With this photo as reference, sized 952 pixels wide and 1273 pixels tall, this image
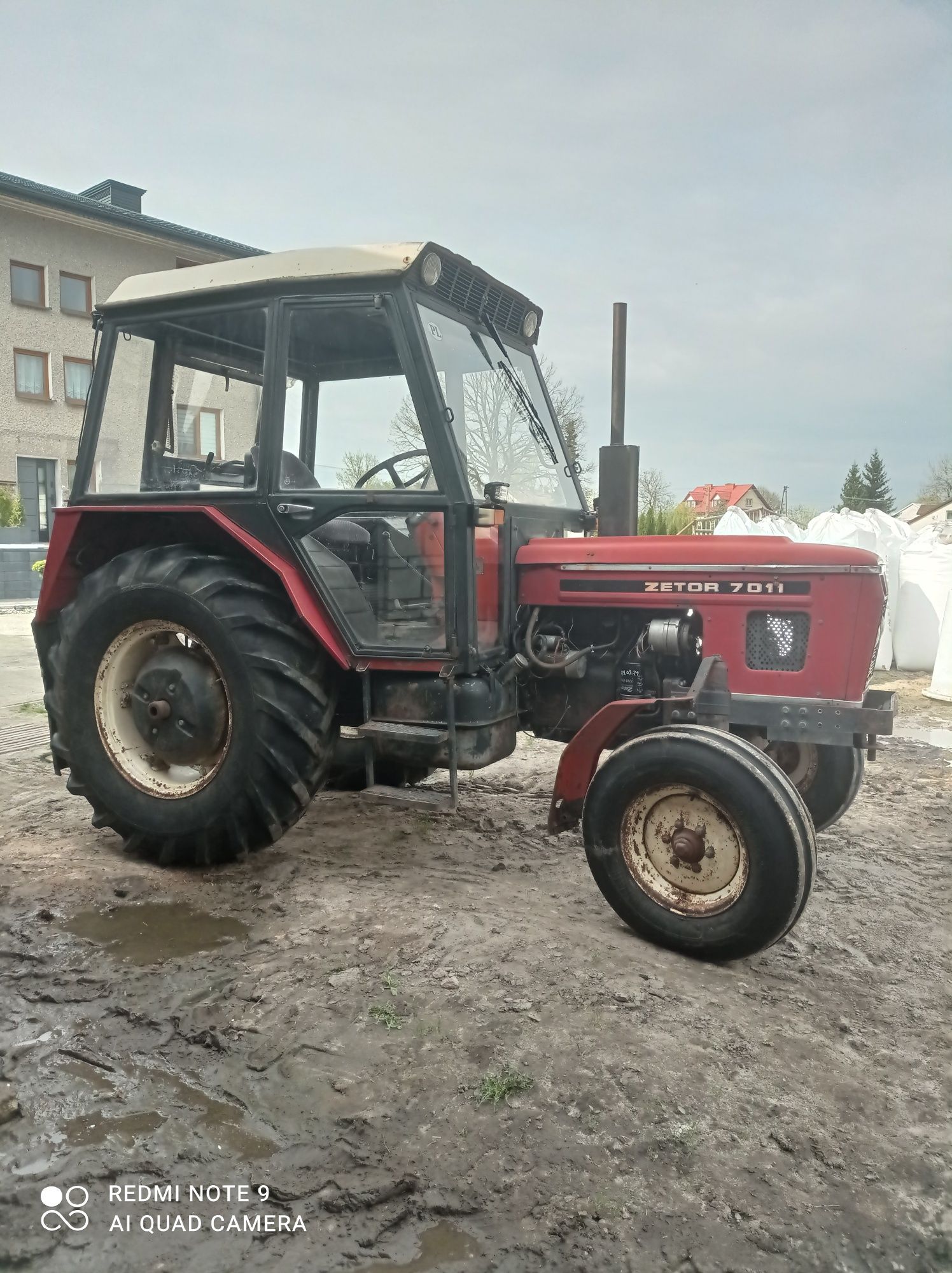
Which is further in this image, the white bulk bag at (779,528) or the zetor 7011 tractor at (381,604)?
the white bulk bag at (779,528)

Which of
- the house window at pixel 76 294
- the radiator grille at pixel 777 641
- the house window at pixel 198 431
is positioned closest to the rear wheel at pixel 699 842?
the radiator grille at pixel 777 641

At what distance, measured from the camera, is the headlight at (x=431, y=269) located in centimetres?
346

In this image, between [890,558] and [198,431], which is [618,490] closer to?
[198,431]

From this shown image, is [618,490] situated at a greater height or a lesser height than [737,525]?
lesser

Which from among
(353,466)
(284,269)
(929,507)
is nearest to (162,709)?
(353,466)

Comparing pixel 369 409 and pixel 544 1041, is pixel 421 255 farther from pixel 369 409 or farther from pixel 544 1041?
pixel 544 1041

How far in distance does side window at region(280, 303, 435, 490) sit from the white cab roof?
0.13 meters

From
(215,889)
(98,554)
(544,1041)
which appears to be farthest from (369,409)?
(544,1041)

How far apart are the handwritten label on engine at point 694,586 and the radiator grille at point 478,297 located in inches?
45.2

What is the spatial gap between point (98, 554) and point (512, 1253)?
317cm

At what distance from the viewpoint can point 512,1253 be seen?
1.86 m

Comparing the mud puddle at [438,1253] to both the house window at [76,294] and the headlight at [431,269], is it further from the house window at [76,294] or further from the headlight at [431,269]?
the house window at [76,294]

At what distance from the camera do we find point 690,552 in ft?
11.7

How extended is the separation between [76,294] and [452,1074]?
75.1 ft
